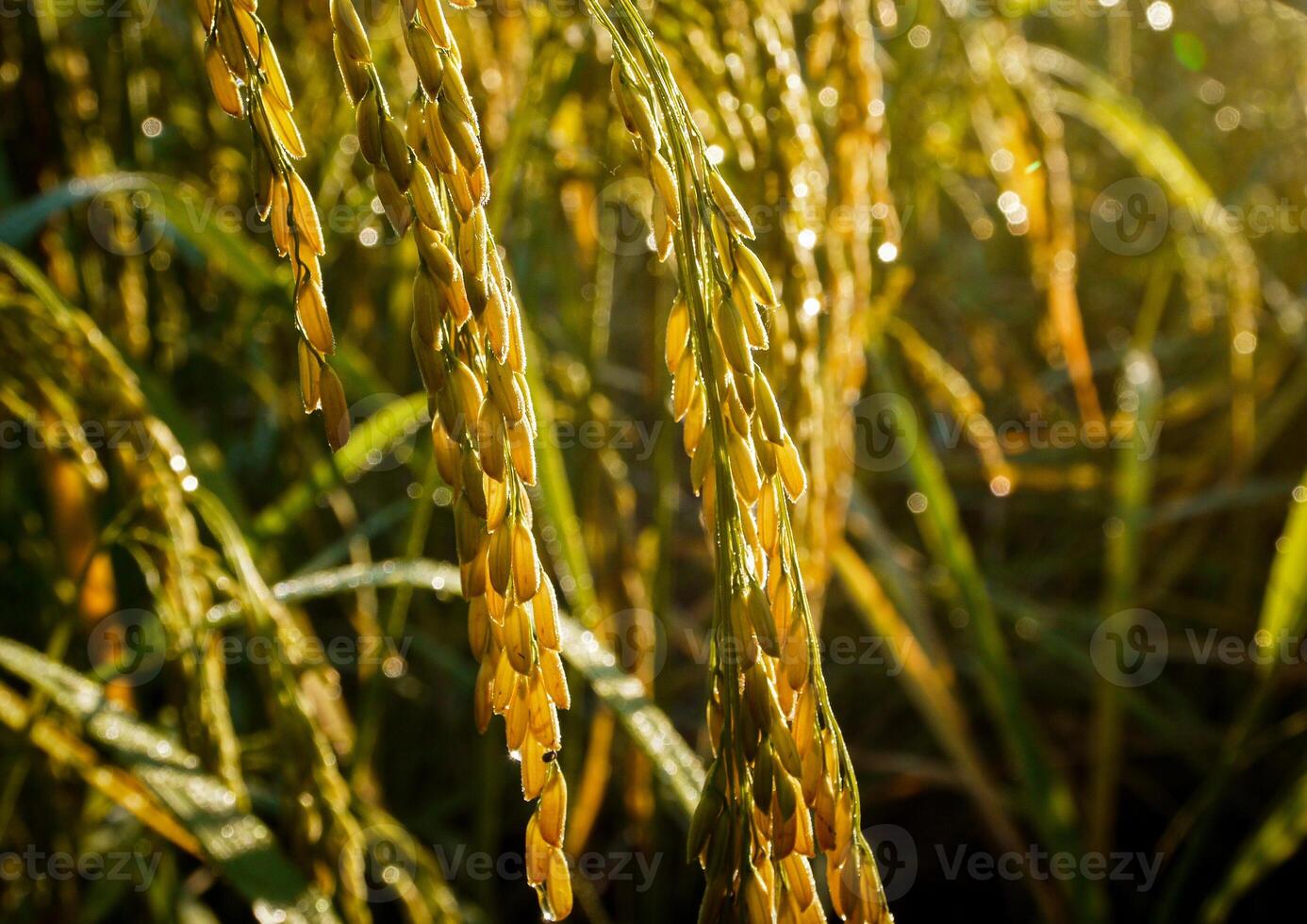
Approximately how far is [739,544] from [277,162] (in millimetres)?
274

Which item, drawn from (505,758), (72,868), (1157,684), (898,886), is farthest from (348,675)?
(1157,684)

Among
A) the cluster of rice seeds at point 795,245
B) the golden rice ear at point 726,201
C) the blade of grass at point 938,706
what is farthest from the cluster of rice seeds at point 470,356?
the blade of grass at point 938,706

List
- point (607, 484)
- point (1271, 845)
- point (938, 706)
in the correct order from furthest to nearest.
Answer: point (607, 484) → point (938, 706) → point (1271, 845)

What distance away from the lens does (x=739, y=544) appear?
562mm

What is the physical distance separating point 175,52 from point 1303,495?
5.67 ft

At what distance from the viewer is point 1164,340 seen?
2.66 m

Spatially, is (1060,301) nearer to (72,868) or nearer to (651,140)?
(651,140)

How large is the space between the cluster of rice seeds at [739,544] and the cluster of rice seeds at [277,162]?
156 mm

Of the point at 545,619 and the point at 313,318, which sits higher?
the point at 313,318

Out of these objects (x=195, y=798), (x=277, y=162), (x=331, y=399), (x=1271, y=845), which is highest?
(x=277, y=162)

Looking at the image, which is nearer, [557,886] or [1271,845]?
[557,886]

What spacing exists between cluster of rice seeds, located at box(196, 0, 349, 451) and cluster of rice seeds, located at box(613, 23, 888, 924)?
16 centimetres

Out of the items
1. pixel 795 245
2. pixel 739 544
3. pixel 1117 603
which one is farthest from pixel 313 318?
pixel 1117 603

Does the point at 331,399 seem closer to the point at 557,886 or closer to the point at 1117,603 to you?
the point at 557,886
